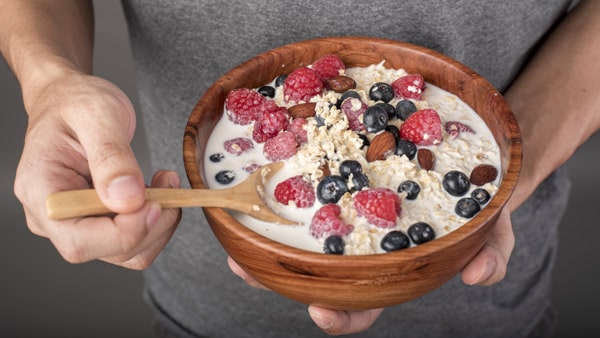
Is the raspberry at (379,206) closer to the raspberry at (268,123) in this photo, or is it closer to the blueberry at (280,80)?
the raspberry at (268,123)

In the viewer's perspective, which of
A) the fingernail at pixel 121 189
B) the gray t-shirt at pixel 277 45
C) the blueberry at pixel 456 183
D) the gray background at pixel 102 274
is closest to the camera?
the fingernail at pixel 121 189

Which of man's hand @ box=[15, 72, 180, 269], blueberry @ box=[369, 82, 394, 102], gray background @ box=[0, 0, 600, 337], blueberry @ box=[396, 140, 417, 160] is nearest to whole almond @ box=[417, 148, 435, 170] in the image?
blueberry @ box=[396, 140, 417, 160]

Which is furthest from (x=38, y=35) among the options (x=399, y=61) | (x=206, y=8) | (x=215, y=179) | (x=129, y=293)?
(x=129, y=293)

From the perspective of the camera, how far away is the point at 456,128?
112 centimetres

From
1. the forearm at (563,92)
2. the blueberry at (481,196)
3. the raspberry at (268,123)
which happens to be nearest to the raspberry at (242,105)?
the raspberry at (268,123)

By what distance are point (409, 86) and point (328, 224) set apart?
300mm

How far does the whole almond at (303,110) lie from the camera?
3.67 feet

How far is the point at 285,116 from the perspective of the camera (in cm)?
111

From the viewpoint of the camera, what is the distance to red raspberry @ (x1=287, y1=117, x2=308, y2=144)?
1.09m

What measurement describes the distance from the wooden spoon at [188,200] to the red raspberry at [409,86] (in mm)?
278

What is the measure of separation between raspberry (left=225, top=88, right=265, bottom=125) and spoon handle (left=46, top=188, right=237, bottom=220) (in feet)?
0.55

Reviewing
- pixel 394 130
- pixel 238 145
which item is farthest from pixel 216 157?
pixel 394 130

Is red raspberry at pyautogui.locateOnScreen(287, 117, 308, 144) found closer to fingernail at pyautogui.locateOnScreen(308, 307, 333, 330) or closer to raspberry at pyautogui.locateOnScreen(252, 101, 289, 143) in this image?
raspberry at pyautogui.locateOnScreen(252, 101, 289, 143)

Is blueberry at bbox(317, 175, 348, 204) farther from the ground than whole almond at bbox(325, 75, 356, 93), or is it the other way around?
whole almond at bbox(325, 75, 356, 93)
